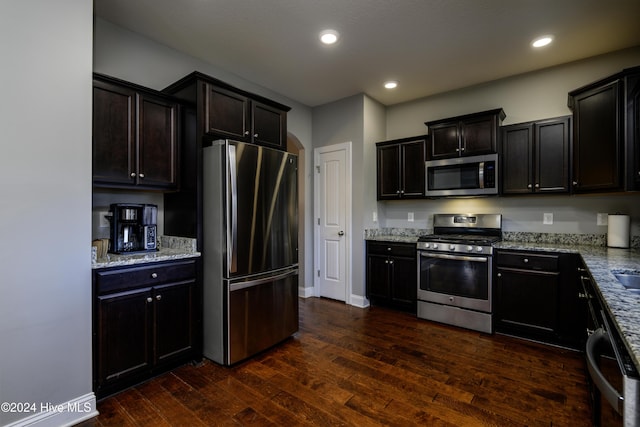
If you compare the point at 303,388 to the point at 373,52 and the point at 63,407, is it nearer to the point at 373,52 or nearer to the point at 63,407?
the point at 63,407

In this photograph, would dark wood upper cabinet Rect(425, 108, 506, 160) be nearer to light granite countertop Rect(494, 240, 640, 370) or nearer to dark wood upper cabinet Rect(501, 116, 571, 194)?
dark wood upper cabinet Rect(501, 116, 571, 194)

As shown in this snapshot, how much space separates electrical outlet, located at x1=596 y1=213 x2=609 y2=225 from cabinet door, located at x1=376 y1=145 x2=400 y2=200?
2036 mm

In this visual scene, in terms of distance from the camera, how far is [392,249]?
3.77 metres

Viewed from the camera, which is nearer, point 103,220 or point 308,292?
point 103,220

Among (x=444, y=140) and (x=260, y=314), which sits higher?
(x=444, y=140)

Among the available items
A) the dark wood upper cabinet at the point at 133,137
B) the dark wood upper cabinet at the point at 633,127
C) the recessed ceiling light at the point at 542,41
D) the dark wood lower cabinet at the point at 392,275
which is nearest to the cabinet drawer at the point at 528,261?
the dark wood upper cabinet at the point at 633,127

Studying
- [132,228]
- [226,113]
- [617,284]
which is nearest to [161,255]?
[132,228]

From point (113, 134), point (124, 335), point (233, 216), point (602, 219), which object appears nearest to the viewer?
point (124, 335)

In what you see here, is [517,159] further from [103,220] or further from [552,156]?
[103,220]

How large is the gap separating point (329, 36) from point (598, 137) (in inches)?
97.0

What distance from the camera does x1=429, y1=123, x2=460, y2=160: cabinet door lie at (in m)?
3.55

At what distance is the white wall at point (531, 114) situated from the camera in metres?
2.98

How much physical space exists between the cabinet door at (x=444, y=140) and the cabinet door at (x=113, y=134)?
3.15m

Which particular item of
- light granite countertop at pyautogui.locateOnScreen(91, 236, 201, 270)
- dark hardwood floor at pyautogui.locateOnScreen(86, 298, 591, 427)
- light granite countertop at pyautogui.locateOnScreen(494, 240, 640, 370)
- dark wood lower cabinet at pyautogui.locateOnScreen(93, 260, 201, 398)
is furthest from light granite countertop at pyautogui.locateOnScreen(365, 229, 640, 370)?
dark wood lower cabinet at pyautogui.locateOnScreen(93, 260, 201, 398)
